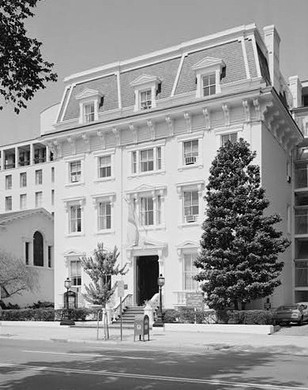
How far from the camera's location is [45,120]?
46.1 m

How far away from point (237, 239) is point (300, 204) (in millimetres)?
13214

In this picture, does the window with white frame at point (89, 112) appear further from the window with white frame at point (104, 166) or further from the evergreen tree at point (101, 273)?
the evergreen tree at point (101, 273)

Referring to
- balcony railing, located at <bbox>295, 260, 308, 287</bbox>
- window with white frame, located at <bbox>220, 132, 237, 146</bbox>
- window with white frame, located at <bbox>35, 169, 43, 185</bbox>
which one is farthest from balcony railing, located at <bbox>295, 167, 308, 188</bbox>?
window with white frame, located at <bbox>35, 169, 43, 185</bbox>

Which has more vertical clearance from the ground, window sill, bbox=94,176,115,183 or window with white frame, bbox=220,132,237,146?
window with white frame, bbox=220,132,237,146

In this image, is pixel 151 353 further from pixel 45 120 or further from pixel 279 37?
pixel 45 120

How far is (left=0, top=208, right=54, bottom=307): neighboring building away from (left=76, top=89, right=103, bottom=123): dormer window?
12.0 metres

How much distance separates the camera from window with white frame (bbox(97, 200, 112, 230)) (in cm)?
3497

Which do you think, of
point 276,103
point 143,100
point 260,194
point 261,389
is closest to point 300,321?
point 260,194

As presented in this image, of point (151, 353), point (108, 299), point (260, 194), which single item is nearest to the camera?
point (151, 353)

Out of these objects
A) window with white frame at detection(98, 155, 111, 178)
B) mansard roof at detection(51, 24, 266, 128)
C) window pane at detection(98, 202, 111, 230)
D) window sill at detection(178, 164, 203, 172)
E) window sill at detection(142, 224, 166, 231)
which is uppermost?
mansard roof at detection(51, 24, 266, 128)

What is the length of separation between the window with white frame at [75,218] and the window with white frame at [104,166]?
8.38ft

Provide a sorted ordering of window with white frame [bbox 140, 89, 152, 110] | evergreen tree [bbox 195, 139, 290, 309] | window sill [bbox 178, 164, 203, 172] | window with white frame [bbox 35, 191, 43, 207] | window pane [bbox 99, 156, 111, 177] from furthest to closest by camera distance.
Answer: window with white frame [bbox 35, 191, 43, 207] → window pane [bbox 99, 156, 111, 177] → window with white frame [bbox 140, 89, 152, 110] → window sill [bbox 178, 164, 203, 172] → evergreen tree [bbox 195, 139, 290, 309]

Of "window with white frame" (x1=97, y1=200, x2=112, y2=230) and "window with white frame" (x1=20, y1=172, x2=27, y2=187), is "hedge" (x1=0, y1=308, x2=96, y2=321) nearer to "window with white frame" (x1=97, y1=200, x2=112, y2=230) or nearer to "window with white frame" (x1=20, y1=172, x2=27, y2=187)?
"window with white frame" (x1=97, y1=200, x2=112, y2=230)

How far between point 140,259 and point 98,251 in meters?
2.63
